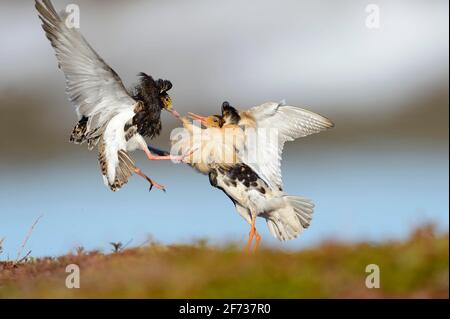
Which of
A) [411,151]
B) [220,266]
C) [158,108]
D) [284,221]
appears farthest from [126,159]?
[411,151]

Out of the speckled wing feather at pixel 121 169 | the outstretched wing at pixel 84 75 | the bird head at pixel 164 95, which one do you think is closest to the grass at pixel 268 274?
the speckled wing feather at pixel 121 169

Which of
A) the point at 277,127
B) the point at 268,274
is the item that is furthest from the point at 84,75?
the point at 268,274

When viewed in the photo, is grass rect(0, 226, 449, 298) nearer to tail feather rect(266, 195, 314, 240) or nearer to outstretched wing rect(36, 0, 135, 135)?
tail feather rect(266, 195, 314, 240)

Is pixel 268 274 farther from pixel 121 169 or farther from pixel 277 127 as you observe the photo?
pixel 121 169

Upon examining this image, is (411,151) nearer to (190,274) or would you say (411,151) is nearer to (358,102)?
(358,102)

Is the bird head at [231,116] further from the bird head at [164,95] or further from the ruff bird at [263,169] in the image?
the bird head at [164,95]
